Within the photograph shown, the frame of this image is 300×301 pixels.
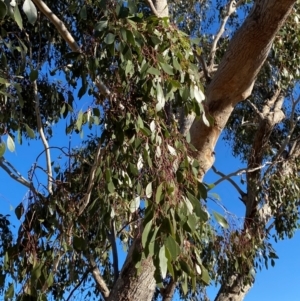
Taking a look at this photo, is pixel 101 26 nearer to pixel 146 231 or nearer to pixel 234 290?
pixel 146 231

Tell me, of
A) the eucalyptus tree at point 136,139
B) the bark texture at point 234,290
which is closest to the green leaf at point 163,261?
the eucalyptus tree at point 136,139

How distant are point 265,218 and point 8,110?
376 cm

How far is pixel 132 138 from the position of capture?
2.90 meters


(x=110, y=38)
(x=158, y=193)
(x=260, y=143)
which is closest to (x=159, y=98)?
(x=110, y=38)

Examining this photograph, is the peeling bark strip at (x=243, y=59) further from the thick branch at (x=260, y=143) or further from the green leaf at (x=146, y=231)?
the thick branch at (x=260, y=143)

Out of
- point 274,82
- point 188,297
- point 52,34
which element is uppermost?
point 274,82

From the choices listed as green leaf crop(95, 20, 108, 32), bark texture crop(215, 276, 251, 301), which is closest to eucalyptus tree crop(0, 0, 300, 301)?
green leaf crop(95, 20, 108, 32)

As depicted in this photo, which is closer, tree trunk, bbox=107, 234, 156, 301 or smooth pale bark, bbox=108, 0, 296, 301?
smooth pale bark, bbox=108, 0, 296, 301

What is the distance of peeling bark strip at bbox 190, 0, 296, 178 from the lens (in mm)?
3174

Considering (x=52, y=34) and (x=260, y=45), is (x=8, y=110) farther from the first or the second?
(x=52, y=34)

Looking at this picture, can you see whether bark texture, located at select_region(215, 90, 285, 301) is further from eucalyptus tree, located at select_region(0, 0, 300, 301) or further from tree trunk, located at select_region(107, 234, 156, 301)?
tree trunk, located at select_region(107, 234, 156, 301)

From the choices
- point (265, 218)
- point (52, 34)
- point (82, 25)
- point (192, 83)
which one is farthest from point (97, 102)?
point (265, 218)

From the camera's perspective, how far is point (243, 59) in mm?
3238

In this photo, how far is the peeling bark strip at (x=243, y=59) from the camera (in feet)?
10.4
